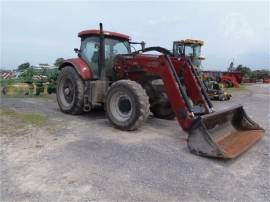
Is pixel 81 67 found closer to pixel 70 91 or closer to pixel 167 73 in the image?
pixel 70 91

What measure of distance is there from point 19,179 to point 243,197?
2649mm

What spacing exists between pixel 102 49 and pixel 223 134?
11.2 feet

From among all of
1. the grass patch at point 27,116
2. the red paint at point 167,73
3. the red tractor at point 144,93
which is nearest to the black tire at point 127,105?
the red tractor at point 144,93

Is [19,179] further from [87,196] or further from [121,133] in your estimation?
[121,133]

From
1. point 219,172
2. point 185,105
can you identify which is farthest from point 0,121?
point 219,172

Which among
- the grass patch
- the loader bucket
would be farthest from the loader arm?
the grass patch

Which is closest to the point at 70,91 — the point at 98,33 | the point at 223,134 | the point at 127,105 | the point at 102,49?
the point at 102,49

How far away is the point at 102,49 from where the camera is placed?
301 inches

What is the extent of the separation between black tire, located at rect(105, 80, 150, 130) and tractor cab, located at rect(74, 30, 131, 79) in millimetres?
1108

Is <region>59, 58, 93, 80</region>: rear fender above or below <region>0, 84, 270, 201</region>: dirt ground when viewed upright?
above

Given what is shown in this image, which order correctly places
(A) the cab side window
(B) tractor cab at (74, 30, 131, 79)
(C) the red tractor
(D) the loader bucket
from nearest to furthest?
(D) the loader bucket → (C) the red tractor → (B) tractor cab at (74, 30, 131, 79) → (A) the cab side window

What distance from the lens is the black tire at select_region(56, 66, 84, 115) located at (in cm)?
775

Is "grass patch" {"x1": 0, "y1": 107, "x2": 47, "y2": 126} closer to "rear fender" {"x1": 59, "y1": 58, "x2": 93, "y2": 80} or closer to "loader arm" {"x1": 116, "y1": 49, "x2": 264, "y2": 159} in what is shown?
"rear fender" {"x1": 59, "y1": 58, "x2": 93, "y2": 80}

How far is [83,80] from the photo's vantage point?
776cm
